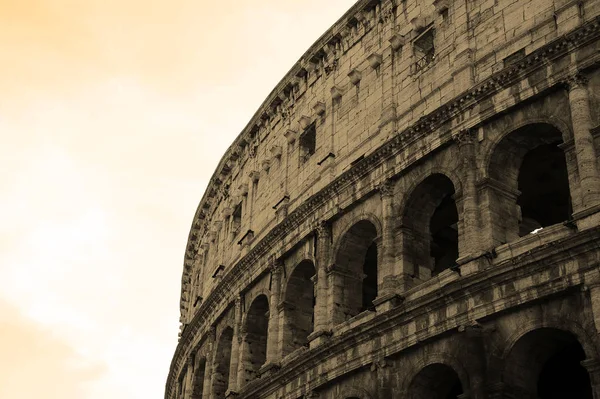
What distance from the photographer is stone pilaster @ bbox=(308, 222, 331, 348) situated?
22337mm

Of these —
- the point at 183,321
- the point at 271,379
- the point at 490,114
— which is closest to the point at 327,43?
the point at 490,114

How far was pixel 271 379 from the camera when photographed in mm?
23344

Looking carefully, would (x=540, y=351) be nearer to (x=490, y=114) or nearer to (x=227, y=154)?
(x=490, y=114)

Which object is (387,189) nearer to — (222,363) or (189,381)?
(222,363)

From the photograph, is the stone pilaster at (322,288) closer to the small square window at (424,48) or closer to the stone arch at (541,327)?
the small square window at (424,48)

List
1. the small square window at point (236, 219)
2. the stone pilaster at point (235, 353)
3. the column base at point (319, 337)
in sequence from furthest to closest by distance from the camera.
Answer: the small square window at point (236, 219) < the stone pilaster at point (235, 353) < the column base at point (319, 337)

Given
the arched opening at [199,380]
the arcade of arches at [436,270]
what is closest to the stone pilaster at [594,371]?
the arcade of arches at [436,270]

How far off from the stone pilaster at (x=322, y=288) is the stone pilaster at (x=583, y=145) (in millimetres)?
7335

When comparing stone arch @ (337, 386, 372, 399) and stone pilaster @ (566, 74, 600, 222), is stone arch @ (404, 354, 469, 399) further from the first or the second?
stone pilaster @ (566, 74, 600, 222)

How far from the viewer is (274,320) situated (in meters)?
25.0

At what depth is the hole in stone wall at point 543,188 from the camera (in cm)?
2117

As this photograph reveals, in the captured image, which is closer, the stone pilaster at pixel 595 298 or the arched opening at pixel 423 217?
the stone pilaster at pixel 595 298

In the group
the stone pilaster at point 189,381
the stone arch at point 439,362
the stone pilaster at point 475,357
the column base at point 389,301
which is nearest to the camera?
the stone pilaster at point 475,357

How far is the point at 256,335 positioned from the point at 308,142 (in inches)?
238
